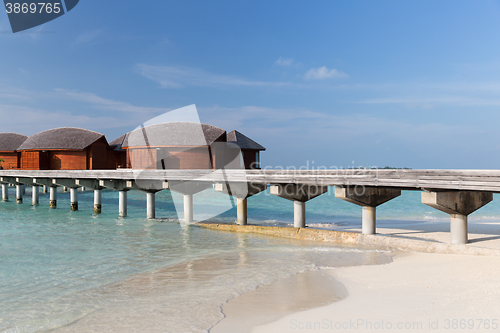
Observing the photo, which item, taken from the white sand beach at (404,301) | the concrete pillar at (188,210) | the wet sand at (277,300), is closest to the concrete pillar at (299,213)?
the white sand beach at (404,301)

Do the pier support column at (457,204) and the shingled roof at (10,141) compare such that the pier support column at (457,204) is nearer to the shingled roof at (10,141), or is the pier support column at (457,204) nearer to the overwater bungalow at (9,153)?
the overwater bungalow at (9,153)

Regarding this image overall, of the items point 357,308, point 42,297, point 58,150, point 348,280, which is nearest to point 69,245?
point 42,297

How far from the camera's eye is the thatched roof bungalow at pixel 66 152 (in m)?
40.0

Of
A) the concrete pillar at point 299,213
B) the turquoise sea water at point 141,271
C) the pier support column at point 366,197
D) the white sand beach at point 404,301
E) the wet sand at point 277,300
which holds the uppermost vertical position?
the pier support column at point 366,197

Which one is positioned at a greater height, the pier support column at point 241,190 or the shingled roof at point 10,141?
the shingled roof at point 10,141

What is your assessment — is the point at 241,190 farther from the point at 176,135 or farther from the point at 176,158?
the point at 176,135

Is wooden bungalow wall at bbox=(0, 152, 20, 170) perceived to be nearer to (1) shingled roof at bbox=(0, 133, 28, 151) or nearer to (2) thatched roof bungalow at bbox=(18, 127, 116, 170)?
(1) shingled roof at bbox=(0, 133, 28, 151)

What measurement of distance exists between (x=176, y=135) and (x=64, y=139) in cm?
1603

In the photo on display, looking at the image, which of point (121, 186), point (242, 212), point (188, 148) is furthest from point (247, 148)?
point (242, 212)

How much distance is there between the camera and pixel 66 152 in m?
40.2

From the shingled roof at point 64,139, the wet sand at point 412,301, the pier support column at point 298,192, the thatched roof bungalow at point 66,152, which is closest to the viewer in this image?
the wet sand at point 412,301

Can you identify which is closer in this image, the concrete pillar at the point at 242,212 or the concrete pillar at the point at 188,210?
the concrete pillar at the point at 242,212

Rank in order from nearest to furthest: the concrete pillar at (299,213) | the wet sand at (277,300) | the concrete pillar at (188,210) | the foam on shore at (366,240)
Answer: the wet sand at (277,300), the foam on shore at (366,240), the concrete pillar at (299,213), the concrete pillar at (188,210)

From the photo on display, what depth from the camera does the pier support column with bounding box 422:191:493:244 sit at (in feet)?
39.0
